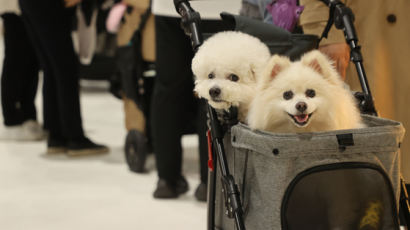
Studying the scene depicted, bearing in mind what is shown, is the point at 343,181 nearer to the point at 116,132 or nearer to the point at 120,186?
the point at 120,186

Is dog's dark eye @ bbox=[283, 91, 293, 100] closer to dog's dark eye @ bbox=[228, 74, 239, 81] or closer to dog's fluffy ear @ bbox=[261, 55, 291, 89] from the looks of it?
dog's fluffy ear @ bbox=[261, 55, 291, 89]

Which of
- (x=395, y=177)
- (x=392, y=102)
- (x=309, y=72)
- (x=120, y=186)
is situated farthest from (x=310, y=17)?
(x=120, y=186)

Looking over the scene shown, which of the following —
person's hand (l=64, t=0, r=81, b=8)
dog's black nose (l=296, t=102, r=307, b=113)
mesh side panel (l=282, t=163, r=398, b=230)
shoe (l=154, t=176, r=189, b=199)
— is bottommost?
shoe (l=154, t=176, r=189, b=199)

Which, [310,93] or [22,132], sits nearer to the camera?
[310,93]

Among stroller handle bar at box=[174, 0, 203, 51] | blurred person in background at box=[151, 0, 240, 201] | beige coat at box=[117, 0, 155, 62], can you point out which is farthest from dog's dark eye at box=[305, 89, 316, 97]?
beige coat at box=[117, 0, 155, 62]

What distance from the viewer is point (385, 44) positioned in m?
1.91

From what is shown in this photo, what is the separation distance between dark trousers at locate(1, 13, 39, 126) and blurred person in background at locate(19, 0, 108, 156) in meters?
0.36

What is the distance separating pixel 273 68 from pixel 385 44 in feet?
2.21

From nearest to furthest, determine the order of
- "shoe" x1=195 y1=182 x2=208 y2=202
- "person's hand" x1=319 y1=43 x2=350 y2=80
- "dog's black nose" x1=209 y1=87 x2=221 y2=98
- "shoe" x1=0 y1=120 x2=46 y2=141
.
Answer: "dog's black nose" x1=209 y1=87 x2=221 y2=98
"person's hand" x1=319 y1=43 x2=350 y2=80
"shoe" x1=195 y1=182 x2=208 y2=202
"shoe" x1=0 y1=120 x2=46 y2=141

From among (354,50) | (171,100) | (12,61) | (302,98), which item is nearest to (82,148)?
(12,61)

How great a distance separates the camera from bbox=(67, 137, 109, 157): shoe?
11.6 feet

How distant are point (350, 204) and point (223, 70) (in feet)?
1.74

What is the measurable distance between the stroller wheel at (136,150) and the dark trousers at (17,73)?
3.81 ft

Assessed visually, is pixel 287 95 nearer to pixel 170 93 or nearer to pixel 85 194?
pixel 170 93
